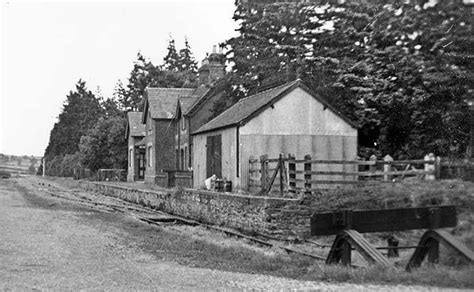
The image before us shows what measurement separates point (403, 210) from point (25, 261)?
6.84 m

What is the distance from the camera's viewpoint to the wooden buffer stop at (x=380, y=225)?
7633 millimetres

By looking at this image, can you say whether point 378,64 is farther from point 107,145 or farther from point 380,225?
point 107,145

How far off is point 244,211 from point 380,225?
9.08 meters

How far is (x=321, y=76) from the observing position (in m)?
27.0

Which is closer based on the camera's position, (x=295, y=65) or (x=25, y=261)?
(x=25, y=261)

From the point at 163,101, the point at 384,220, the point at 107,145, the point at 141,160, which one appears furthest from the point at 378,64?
the point at 107,145

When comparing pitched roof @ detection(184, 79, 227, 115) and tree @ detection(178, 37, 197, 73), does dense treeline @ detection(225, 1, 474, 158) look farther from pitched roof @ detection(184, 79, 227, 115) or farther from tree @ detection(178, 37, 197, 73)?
tree @ detection(178, 37, 197, 73)

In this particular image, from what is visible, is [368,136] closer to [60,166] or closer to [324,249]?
[324,249]

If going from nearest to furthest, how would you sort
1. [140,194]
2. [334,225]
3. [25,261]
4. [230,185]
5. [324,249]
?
[334,225] < [25,261] < [324,249] < [230,185] < [140,194]

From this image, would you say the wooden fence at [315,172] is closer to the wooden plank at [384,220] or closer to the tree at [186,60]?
the wooden plank at [384,220]

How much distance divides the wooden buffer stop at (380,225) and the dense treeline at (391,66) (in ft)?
41.4

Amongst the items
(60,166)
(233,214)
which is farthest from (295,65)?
(60,166)

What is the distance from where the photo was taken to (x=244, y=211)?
17016 mm

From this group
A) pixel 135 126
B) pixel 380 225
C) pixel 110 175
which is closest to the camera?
pixel 380 225
